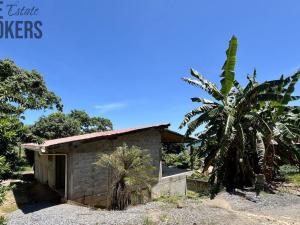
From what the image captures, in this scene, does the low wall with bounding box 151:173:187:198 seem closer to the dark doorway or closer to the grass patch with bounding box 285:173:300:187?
the dark doorway

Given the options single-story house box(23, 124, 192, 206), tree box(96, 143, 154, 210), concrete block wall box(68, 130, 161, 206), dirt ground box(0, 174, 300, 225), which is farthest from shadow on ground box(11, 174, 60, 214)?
tree box(96, 143, 154, 210)

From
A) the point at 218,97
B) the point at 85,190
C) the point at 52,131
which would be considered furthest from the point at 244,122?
the point at 52,131

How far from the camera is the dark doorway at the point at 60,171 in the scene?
16.2m

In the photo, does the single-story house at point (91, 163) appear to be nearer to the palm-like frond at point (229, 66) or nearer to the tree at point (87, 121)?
the palm-like frond at point (229, 66)

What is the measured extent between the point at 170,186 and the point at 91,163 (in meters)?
5.85

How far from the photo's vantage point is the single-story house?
1272 centimetres

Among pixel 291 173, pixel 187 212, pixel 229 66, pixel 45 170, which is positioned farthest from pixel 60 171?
pixel 291 173

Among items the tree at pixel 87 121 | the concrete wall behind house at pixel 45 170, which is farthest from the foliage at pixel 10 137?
the tree at pixel 87 121

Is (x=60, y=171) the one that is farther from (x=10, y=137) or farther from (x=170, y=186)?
(x=10, y=137)

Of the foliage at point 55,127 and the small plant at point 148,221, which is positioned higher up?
the foliage at point 55,127

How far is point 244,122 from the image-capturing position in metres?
12.9

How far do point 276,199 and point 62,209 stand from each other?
835 centimetres

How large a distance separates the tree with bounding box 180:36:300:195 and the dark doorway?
7.77m

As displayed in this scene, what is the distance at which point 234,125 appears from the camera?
12648 millimetres
